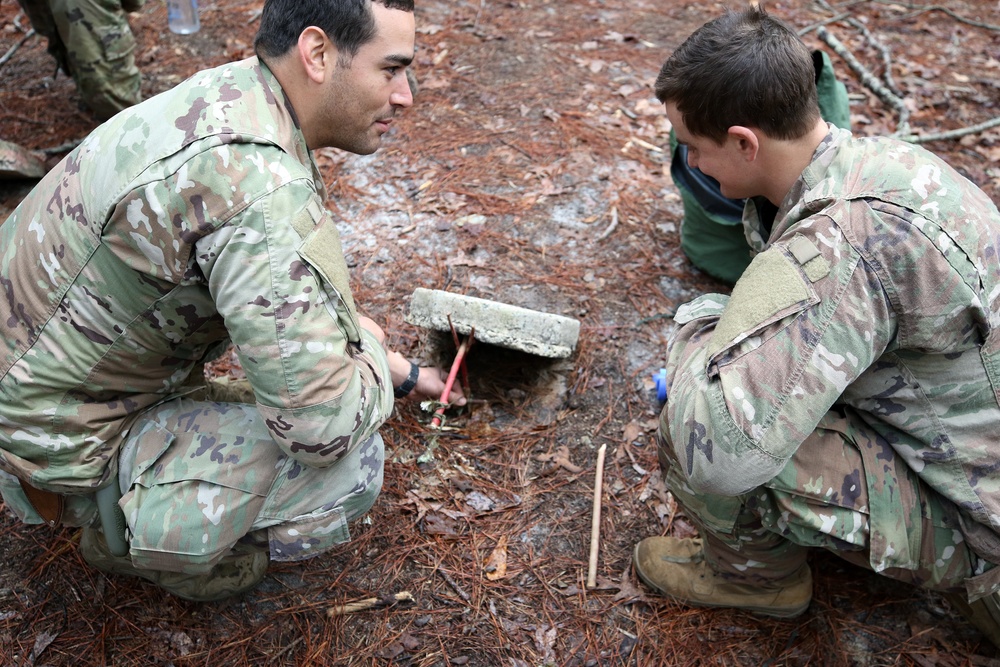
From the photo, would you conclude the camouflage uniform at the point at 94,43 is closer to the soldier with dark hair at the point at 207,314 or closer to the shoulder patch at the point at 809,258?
the soldier with dark hair at the point at 207,314

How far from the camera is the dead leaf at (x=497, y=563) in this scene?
282cm

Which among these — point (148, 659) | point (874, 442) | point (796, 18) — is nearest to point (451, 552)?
point (148, 659)

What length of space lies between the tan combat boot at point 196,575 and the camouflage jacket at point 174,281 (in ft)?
1.45

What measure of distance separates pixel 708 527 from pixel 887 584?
2.68ft

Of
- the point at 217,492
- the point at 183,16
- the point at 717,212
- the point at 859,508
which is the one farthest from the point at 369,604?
the point at 183,16

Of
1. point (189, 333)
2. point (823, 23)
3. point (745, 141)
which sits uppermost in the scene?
point (745, 141)

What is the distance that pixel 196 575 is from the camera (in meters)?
2.60

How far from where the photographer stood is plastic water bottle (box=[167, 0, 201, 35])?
6.08 metres

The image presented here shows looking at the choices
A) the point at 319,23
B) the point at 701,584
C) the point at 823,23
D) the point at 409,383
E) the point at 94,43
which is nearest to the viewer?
the point at 319,23

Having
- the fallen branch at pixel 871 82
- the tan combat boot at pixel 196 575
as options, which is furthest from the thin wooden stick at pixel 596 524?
the fallen branch at pixel 871 82

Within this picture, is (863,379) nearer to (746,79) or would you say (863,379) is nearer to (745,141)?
(745,141)

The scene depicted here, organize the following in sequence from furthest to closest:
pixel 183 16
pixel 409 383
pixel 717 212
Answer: pixel 183 16 → pixel 717 212 → pixel 409 383

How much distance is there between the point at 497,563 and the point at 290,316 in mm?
1338

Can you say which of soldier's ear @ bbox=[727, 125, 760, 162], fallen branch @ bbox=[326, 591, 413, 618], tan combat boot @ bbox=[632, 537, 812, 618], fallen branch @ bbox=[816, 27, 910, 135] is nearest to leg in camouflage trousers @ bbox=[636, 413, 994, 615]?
tan combat boot @ bbox=[632, 537, 812, 618]
